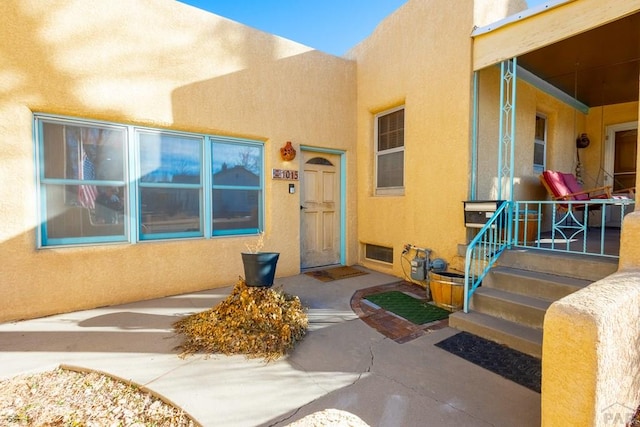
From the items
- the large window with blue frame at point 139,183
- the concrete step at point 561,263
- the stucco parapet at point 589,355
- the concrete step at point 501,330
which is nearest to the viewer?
the stucco parapet at point 589,355

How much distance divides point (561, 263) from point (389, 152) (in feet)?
11.0

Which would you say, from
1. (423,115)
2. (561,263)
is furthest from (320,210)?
(561,263)

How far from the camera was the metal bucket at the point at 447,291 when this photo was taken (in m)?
3.81

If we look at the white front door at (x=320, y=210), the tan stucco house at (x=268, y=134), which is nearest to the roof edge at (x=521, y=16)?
the tan stucco house at (x=268, y=134)

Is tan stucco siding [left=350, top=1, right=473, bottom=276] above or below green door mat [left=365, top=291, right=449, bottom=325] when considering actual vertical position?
above

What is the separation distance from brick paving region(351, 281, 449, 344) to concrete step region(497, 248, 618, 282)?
1141 millimetres

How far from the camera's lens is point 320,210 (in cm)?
604

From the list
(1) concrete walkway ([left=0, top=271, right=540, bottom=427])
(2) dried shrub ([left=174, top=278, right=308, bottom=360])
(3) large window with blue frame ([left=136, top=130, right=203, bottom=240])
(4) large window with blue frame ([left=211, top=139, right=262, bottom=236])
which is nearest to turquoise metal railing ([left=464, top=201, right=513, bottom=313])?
(1) concrete walkway ([left=0, top=271, right=540, bottom=427])

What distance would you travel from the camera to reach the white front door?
19.2ft

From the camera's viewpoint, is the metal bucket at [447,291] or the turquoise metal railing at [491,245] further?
the metal bucket at [447,291]

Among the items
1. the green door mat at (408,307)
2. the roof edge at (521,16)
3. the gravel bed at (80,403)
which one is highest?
the roof edge at (521,16)

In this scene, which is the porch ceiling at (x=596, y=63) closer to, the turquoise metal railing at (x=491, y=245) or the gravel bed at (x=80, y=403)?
the turquoise metal railing at (x=491, y=245)

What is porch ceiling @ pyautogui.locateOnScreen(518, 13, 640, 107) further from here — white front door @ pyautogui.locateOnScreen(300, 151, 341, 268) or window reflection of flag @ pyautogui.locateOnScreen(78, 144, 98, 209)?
window reflection of flag @ pyautogui.locateOnScreen(78, 144, 98, 209)

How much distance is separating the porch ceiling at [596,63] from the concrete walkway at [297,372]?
14.6ft
